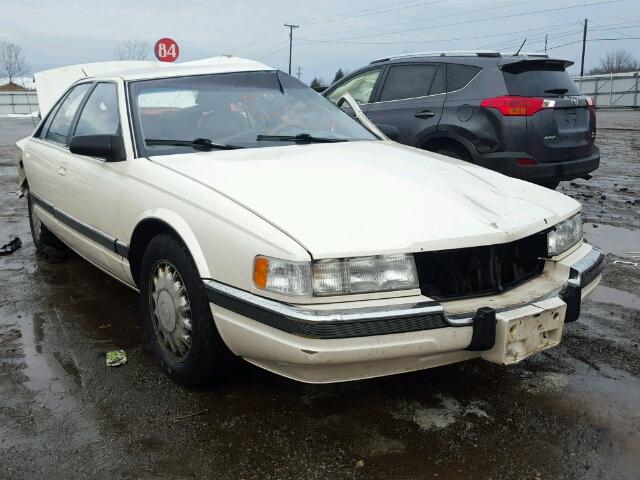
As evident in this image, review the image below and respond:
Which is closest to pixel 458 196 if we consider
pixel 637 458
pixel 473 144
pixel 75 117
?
pixel 637 458

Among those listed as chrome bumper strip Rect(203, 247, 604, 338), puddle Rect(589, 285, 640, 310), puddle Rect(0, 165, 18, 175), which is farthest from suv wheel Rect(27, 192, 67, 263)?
puddle Rect(0, 165, 18, 175)

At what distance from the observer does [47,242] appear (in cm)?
529

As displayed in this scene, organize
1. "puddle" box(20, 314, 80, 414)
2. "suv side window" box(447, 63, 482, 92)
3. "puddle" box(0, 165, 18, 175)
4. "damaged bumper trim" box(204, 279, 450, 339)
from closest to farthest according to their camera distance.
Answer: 1. "damaged bumper trim" box(204, 279, 450, 339)
2. "puddle" box(20, 314, 80, 414)
3. "suv side window" box(447, 63, 482, 92)
4. "puddle" box(0, 165, 18, 175)

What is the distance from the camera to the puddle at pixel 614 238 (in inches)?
224

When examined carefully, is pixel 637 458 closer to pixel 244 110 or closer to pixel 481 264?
pixel 481 264

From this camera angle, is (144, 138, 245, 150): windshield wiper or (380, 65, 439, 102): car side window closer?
(144, 138, 245, 150): windshield wiper

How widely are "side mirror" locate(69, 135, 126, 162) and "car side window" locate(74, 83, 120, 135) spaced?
17 centimetres

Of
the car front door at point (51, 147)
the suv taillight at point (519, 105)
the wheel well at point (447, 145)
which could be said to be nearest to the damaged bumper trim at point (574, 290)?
the car front door at point (51, 147)

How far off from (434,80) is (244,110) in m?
3.61

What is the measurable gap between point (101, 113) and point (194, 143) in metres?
0.95

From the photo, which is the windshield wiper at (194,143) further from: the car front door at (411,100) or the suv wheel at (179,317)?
the car front door at (411,100)

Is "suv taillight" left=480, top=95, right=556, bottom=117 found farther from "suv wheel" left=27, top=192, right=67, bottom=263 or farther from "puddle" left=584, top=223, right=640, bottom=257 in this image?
"suv wheel" left=27, top=192, right=67, bottom=263

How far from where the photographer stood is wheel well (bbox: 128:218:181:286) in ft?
10.5

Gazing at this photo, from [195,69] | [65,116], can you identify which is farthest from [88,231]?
[65,116]
